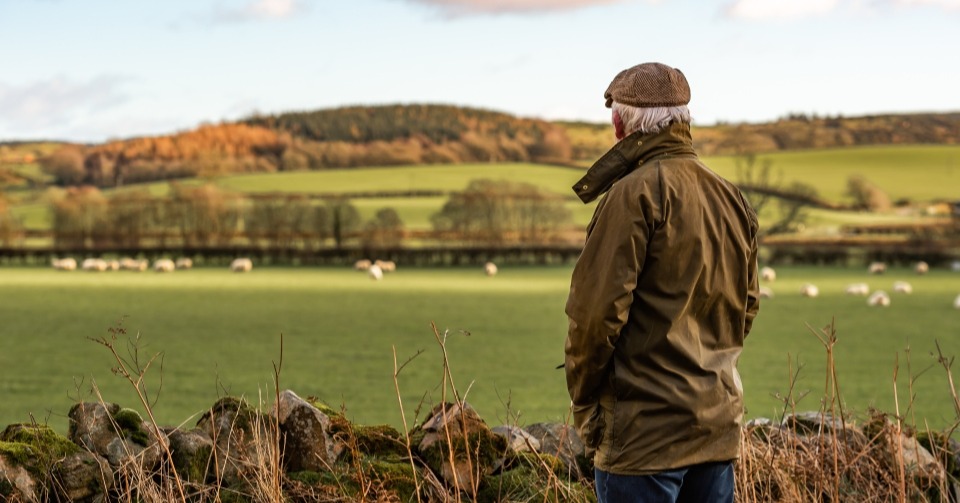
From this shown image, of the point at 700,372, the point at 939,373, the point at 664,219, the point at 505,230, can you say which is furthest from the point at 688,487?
the point at 505,230

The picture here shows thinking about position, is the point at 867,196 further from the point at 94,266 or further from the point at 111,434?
the point at 111,434

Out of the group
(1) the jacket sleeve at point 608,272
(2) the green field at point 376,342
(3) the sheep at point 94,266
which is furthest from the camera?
(3) the sheep at point 94,266

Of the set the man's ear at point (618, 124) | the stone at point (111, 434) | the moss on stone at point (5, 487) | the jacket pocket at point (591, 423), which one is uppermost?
the man's ear at point (618, 124)

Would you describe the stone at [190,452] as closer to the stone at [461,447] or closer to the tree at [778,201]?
the stone at [461,447]

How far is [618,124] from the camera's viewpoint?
3.12m

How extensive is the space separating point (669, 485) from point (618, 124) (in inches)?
38.5

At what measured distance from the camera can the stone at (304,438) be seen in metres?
4.80

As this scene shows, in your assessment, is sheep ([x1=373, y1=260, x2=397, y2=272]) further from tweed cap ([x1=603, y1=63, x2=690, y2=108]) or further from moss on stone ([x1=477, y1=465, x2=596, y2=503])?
tweed cap ([x1=603, y1=63, x2=690, y2=108])

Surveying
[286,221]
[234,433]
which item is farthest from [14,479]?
[286,221]

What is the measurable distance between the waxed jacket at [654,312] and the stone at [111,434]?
241 cm

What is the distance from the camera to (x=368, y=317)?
2000 cm

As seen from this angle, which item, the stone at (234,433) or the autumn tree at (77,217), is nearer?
the stone at (234,433)

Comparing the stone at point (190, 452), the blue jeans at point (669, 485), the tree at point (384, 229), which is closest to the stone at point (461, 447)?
the stone at point (190, 452)

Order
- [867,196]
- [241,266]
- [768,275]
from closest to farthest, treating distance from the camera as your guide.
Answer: [768,275], [241,266], [867,196]
